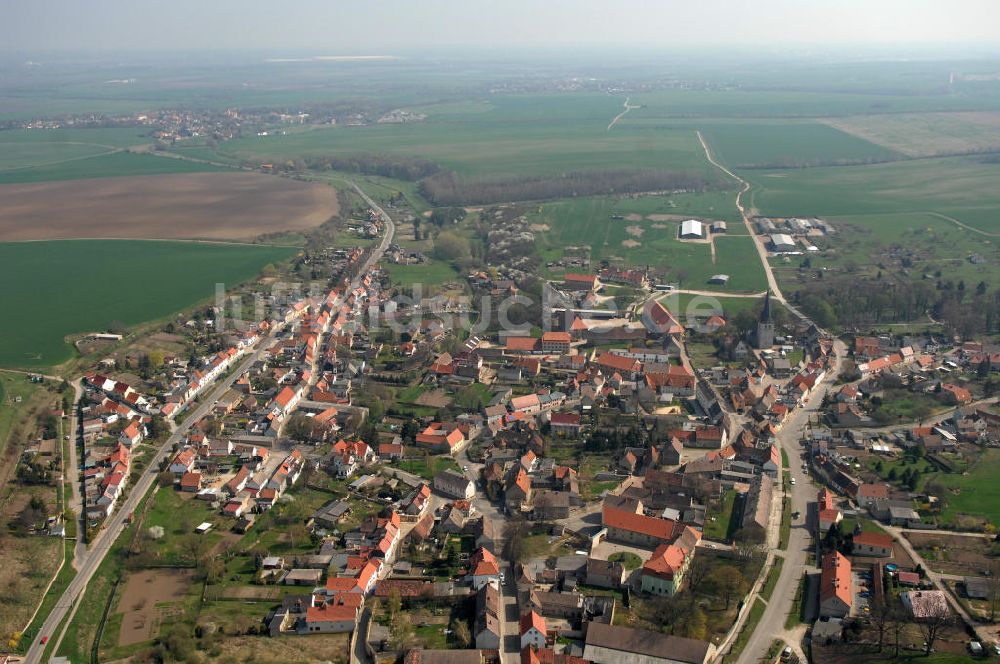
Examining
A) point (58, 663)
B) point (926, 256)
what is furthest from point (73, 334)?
point (926, 256)

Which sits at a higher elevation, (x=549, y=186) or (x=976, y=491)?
(x=549, y=186)

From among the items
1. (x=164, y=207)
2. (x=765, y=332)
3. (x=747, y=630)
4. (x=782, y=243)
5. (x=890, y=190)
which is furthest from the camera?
(x=890, y=190)

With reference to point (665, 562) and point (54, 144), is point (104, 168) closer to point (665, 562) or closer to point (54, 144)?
point (54, 144)

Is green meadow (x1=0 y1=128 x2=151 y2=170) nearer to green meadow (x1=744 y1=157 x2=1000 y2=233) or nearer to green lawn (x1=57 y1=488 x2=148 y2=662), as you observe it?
green lawn (x1=57 y1=488 x2=148 y2=662)

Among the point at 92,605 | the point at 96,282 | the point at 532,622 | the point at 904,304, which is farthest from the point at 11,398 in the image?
the point at 904,304

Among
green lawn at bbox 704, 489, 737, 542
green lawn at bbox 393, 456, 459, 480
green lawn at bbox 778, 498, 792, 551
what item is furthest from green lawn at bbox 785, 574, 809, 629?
green lawn at bbox 393, 456, 459, 480

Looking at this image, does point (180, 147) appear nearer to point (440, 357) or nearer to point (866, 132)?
point (440, 357)
